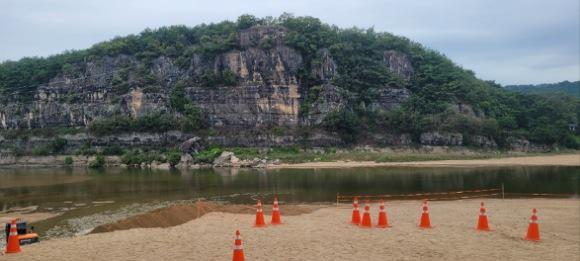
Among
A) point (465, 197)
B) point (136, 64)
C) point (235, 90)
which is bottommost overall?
point (465, 197)

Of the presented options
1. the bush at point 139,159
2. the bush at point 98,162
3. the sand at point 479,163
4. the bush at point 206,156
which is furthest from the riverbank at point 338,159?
the bush at point 98,162

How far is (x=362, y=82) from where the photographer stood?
109312mm

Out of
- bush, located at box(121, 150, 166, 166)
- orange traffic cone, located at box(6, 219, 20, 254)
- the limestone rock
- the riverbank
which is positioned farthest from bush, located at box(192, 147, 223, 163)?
orange traffic cone, located at box(6, 219, 20, 254)

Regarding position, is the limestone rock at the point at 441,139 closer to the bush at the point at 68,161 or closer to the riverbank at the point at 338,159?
the riverbank at the point at 338,159

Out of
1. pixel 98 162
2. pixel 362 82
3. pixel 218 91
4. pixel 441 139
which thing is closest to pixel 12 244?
pixel 98 162

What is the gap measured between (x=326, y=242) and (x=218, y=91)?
9456cm

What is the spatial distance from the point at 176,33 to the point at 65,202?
103638 mm

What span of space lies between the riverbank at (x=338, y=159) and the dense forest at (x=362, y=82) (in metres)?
8.05

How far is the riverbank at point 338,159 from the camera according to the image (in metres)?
69.3

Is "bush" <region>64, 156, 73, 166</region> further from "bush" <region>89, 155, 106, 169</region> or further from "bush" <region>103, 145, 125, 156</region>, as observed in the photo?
"bush" <region>89, 155, 106, 169</region>

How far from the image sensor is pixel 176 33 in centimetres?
12688

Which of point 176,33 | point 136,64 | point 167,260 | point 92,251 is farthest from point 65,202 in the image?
point 176,33

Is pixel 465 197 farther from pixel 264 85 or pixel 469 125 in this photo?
pixel 264 85

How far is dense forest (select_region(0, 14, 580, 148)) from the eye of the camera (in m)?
96.6
